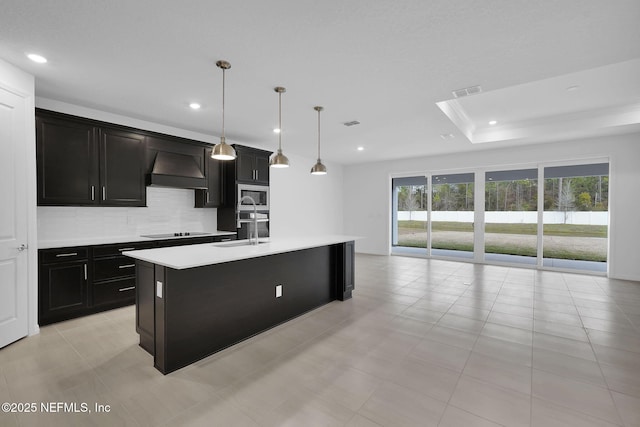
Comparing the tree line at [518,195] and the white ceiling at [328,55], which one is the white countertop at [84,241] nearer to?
the white ceiling at [328,55]

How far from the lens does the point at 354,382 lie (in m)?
2.22

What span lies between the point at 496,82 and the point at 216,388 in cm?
400

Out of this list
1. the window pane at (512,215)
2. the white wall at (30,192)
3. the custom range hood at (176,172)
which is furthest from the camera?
the window pane at (512,215)

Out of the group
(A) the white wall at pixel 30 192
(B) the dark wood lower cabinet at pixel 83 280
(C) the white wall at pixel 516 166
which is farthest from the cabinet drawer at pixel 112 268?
(C) the white wall at pixel 516 166

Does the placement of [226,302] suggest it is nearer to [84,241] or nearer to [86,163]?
[84,241]

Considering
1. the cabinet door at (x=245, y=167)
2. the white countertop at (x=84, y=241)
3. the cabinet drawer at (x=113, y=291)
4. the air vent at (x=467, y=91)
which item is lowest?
the cabinet drawer at (x=113, y=291)

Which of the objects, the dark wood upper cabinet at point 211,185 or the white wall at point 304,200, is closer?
the dark wood upper cabinet at point 211,185

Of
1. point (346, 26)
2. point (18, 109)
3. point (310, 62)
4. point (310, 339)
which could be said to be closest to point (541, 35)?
point (346, 26)

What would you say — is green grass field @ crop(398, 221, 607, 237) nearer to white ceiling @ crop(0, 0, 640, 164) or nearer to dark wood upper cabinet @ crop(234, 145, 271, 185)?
white ceiling @ crop(0, 0, 640, 164)

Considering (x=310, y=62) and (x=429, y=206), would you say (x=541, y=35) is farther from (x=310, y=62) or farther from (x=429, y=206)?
(x=429, y=206)

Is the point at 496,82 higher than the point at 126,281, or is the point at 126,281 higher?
the point at 496,82

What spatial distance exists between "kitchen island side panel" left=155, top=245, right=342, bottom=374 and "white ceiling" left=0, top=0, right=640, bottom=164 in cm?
194

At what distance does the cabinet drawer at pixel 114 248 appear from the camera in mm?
3627

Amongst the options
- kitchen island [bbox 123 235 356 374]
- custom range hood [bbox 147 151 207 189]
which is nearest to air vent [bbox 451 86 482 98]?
kitchen island [bbox 123 235 356 374]
